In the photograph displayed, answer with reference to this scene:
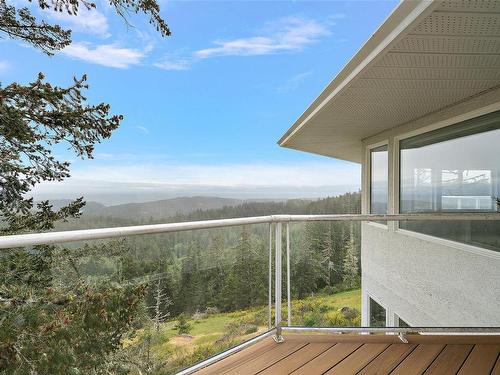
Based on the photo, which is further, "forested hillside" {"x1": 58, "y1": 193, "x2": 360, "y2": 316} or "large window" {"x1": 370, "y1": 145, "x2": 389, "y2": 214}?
"large window" {"x1": 370, "y1": 145, "x2": 389, "y2": 214}

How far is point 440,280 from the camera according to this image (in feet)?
12.2

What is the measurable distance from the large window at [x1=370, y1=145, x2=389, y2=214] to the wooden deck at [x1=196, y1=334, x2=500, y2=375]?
14.3ft

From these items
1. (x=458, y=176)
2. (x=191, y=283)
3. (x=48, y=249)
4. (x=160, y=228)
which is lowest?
(x=191, y=283)

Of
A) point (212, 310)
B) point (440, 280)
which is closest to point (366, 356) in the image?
point (212, 310)

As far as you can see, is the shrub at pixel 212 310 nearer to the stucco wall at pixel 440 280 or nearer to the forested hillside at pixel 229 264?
the forested hillside at pixel 229 264

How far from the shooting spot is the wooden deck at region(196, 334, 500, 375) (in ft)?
8.08

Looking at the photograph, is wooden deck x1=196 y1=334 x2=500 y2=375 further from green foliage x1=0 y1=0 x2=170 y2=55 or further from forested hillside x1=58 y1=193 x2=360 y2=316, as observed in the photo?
green foliage x1=0 y1=0 x2=170 y2=55

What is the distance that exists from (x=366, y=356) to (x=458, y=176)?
2.96m

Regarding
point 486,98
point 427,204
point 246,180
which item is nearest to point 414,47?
point 486,98

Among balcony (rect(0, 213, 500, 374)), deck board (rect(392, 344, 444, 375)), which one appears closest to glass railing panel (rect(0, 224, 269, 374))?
balcony (rect(0, 213, 500, 374))

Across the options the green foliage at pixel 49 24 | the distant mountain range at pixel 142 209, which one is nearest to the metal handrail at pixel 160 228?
the distant mountain range at pixel 142 209

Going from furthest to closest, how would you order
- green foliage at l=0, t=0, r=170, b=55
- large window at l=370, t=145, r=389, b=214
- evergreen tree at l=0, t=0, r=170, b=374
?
green foliage at l=0, t=0, r=170, b=55, large window at l=370, t=145, r=389, b=214, evergreen tree at l=0, t=0, r=170, b=374

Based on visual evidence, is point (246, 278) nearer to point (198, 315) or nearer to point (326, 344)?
point (198, 315)

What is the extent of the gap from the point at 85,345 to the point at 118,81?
34376 millimetres
